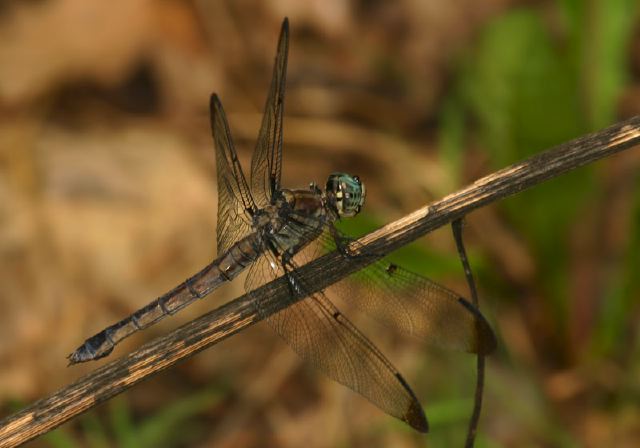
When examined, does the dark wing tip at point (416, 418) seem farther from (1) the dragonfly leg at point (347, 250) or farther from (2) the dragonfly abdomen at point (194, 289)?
(2) the dragonfly abdomen at point (194, 289)

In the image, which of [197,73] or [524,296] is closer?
[524,296]

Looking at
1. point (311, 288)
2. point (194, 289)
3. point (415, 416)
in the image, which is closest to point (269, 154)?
point (194, 289)

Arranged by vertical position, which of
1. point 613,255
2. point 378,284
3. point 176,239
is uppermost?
point 176,239

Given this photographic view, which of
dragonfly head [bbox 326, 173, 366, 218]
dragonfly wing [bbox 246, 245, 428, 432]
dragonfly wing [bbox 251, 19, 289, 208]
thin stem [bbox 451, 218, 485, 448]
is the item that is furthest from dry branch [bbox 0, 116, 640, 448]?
dragonfly wing [bbox 251, 19, 289, 208]

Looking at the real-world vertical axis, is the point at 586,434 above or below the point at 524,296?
below

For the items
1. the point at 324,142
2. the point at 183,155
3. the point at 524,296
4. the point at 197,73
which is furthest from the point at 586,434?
the point at 197,73

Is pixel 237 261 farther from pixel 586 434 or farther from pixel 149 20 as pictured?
pixel 149 20

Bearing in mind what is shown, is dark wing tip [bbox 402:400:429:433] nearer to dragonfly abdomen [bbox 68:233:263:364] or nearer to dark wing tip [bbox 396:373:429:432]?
dark wing tip [bbox 396:373:429:432]
